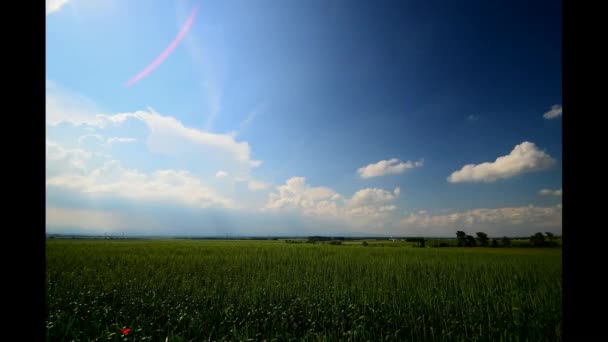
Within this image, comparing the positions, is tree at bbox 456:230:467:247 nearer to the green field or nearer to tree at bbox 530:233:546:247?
tree at bbox 530:233:546:247

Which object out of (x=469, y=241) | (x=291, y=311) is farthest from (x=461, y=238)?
(x=291, y=311)

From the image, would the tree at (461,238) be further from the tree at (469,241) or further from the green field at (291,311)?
the green field at (291,311)

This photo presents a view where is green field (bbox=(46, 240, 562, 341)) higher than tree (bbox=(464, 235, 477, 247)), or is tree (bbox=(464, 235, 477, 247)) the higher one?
green field (bbox=(46, 240, 562, 341))

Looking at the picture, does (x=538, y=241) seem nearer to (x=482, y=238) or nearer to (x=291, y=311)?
(x=482, y=238)

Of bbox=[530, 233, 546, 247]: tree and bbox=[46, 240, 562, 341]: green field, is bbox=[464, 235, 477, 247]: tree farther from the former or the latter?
bbox=[46, 240, 562, 341]: green field

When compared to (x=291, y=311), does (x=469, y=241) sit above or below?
below

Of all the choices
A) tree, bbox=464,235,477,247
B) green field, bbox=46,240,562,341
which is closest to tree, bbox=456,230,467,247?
tree, bbox=464,235,477,247

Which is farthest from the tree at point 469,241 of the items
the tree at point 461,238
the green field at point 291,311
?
the green field at point 291,311

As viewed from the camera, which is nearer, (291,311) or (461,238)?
(291,311)

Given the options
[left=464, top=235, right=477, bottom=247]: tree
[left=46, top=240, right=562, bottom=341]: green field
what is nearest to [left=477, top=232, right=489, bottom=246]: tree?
[left=464, top=235, right=477, bottom=247]: tree

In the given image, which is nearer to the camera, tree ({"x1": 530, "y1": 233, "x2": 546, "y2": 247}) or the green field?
the green field

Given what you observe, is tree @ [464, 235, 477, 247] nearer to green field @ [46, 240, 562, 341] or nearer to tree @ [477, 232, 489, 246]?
tree @ [477, 232, 489, 246]

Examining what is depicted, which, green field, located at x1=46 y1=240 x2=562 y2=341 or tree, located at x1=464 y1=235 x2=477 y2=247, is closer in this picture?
green field, located at x1=46 y1=240 x2=562 y2=341
